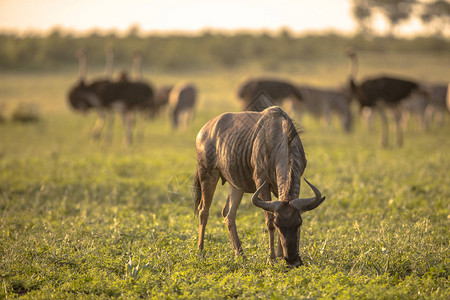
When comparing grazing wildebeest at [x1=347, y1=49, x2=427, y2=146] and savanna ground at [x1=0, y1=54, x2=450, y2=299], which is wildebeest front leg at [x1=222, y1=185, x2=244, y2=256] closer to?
savanna ground at [x1=0, y1=54, x2=450, y2=299]

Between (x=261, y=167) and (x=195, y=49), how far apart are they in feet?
181

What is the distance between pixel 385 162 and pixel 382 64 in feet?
115

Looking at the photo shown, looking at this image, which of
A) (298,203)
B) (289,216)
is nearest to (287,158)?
(298,203)

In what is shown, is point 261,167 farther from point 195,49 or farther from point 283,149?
point 195,49

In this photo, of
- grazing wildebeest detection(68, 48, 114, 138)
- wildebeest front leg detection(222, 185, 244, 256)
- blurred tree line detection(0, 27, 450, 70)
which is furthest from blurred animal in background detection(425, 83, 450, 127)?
blurred tree line detection(0, 27, 450, 70)

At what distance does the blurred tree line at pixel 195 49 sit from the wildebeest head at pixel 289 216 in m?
43.1

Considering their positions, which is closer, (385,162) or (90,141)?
(385,162)

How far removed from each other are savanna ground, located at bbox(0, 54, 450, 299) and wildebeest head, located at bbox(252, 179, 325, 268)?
1.00 feet

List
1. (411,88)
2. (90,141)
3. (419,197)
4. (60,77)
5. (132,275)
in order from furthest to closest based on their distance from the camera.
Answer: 1. (60,77)
2. (90,141)
3. (411,88)
4. (419,197)
5. (132,275)

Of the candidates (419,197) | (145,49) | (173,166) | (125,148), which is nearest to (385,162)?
(419,197)

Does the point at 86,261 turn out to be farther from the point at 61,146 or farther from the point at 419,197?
the point at 61,146

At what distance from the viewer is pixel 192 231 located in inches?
281

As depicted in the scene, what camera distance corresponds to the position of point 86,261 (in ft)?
→ 19.1

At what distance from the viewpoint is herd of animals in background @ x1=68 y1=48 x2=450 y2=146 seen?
663 inches
